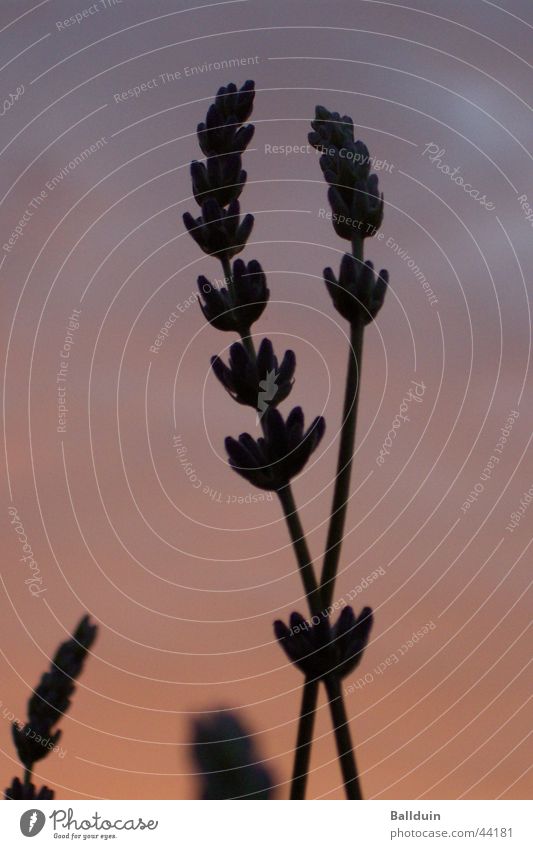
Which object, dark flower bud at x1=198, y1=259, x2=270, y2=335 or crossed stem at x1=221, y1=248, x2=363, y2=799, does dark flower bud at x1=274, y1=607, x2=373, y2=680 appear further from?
dark flower bud at x1=198, y1=259, x2=270, y2=335

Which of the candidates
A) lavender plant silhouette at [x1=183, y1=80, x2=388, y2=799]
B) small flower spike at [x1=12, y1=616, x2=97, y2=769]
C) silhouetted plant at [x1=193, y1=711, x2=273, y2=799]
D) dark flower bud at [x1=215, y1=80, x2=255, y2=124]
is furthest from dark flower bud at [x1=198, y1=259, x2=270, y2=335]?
silhouetted plant at [x1=193, y1=711, x2=273, y2=799]

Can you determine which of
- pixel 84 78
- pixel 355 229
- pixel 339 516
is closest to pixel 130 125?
pixel 84 78

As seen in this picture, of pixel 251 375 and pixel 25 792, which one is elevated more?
pixel 251 375

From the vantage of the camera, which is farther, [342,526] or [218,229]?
[218,229]

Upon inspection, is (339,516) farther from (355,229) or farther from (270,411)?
(355,229)

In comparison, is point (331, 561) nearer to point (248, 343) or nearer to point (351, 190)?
point (248, 343)

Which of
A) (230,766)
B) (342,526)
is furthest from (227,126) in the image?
(230,766)
